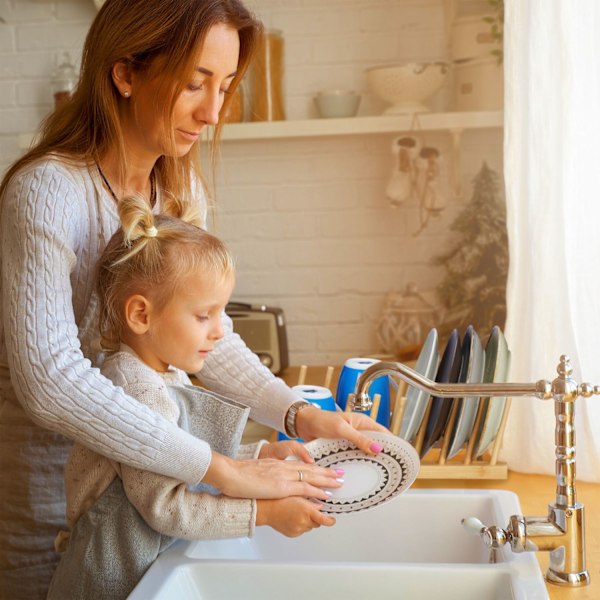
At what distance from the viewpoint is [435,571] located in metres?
1.05

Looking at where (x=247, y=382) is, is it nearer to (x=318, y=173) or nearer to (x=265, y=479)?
(x=265, y=479)

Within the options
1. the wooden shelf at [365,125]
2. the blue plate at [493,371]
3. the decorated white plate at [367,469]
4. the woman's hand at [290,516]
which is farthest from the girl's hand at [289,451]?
the wooden shelf at [365,125]

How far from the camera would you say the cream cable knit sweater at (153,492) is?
1.01 meters

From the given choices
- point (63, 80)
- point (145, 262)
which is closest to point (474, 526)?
point (145, 262)

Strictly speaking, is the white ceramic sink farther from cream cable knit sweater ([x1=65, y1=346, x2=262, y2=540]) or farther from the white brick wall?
the white brick wall

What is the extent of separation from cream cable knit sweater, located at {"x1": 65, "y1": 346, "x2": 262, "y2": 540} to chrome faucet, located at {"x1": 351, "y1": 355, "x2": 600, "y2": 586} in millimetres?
189

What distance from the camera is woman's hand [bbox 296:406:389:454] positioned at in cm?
116

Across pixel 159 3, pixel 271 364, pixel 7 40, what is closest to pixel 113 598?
pixel 159 3

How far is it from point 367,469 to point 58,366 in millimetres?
393

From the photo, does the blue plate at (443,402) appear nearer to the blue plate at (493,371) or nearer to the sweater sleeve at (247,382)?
the blue plate at (493,371)

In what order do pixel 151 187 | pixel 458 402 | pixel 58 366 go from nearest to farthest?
pixel 58 366, pixel 151 187, pixel 458 402

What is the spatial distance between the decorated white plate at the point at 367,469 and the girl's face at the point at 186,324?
20 cm

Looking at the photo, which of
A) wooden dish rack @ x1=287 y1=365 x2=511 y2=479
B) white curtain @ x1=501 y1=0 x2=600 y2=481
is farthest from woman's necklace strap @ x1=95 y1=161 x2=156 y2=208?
white curtain @ x1=501 y1=0 x2=600 y2=481

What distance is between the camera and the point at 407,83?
2.62 metres
